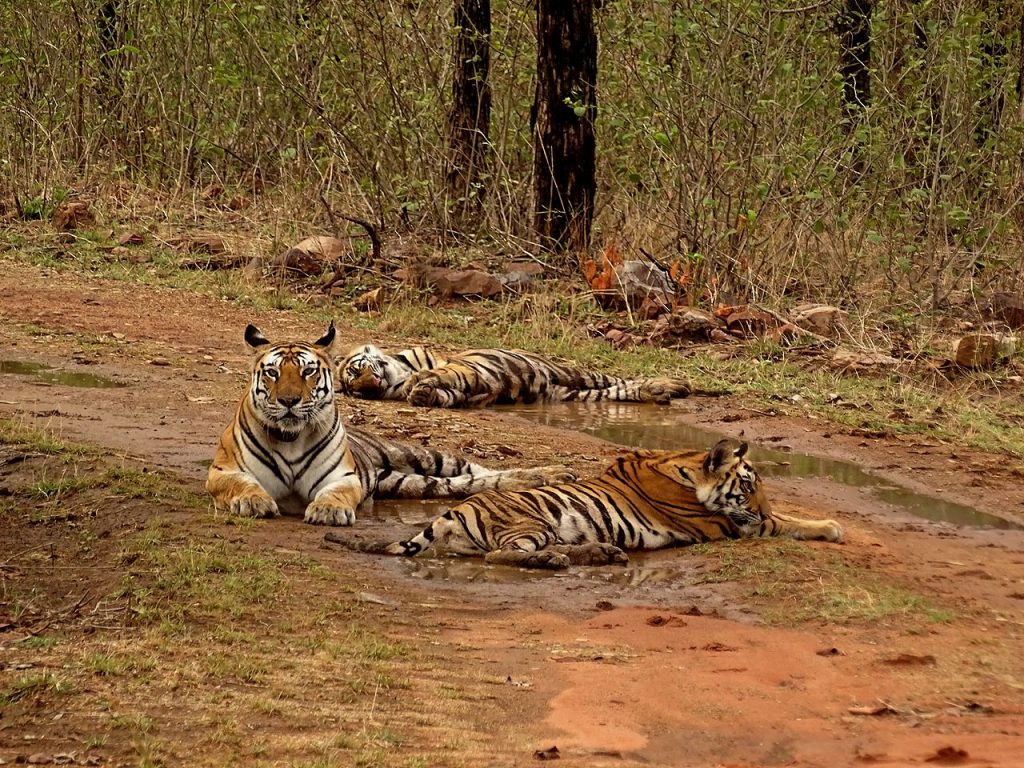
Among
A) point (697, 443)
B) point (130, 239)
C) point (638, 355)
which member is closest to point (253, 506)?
point (697, 443)

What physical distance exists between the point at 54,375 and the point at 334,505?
4029mm

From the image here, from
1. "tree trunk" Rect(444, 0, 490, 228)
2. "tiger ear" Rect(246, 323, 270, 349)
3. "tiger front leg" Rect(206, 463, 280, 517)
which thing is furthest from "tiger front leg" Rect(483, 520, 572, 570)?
"tree trunk" Rect(444, 0, 490, 228)

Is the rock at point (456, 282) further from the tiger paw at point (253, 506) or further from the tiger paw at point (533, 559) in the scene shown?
the tiger paw at point (533, 559)

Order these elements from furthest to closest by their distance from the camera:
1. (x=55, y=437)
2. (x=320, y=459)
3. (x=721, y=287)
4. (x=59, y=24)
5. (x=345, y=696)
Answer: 1. (x=59, y=24)
2. (x=721, y=287)
3. (x=55, y=437)
4. (x=320, y=459)
5. (x=345, y=696)

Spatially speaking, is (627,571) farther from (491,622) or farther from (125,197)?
(125,197)

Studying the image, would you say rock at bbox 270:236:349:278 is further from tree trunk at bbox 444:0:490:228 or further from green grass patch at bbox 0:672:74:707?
green grass patch at bbox 0:672:74:707

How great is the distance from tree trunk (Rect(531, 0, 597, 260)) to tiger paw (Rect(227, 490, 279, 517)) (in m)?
7.88

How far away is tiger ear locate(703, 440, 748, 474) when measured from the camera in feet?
23.6

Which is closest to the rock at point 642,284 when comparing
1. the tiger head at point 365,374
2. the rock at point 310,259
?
the rock at point 310,259

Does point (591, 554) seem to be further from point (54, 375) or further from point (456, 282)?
point (456, 282)

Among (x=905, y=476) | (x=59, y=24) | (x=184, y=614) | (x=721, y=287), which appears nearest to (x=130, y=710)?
(x=184, y=614)

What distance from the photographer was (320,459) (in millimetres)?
7602

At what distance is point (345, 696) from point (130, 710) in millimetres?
670

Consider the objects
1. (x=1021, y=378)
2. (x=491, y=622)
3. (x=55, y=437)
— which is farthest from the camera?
(x=1021, y=378)
